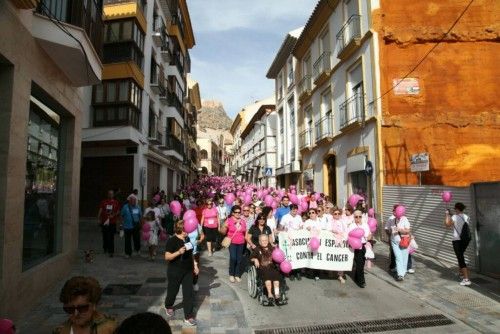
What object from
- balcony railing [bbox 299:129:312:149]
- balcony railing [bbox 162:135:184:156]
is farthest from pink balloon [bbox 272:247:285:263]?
balcony railing [bbox 162:135:184:156]

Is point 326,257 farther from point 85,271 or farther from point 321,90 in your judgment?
point 321,90

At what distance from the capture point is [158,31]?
69.6 feet

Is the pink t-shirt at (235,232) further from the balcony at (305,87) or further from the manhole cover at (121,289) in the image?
the balcony at (305,87)

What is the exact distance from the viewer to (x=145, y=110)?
1923 cm

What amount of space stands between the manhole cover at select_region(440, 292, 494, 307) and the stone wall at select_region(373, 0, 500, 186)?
7.01 metres

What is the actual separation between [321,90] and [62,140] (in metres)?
15.1

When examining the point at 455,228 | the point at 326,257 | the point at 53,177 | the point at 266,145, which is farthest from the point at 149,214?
the point at 266,145

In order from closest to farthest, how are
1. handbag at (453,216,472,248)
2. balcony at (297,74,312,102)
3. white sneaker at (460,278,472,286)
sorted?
white sneaker at (460,278,472,286) → handbag at (453,216,472,248) → balcony at (297,74,312,102)

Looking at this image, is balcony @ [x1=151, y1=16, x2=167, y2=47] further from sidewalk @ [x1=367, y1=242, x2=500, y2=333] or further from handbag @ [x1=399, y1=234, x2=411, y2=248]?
handbag @ [x1=399, y1=234, x2=411, y2=248]

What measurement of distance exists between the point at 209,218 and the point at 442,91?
10.1 meters

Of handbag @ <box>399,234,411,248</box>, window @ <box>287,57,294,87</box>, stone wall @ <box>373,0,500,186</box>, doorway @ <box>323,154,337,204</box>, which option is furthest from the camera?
window @ <box>287,57,294,87</box>

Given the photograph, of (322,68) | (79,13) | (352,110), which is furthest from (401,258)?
(322,68)

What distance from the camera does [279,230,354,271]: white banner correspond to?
809 cm

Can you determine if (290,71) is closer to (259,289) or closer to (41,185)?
(41,185)
